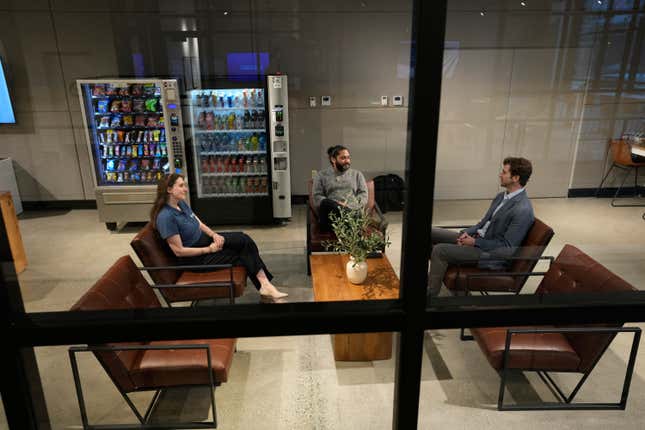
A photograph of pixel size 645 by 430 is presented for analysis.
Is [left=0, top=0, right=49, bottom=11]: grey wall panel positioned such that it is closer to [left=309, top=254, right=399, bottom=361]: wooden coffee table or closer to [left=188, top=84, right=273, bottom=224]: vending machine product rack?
[left=188, top=84, right=273, bottom=224]: vending machine product rack

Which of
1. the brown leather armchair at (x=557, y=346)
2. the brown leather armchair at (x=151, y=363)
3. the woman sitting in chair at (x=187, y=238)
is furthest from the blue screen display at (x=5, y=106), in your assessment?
the brown leather armchair at (x=557, y=346)

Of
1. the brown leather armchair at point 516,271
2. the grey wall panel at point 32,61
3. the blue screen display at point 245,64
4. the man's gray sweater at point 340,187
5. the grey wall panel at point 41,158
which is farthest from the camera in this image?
the blue screen display at point 245,64

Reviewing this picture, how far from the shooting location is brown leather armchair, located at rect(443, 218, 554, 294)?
2154 millimetres

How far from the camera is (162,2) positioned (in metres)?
5.23

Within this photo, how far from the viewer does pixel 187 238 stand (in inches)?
121

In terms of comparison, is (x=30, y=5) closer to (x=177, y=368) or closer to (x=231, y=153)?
(x=231, y=153)

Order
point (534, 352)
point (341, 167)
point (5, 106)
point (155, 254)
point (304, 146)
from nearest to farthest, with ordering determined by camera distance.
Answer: point (534, 352) → point (155, 254) → point (341, 167) → point (5, 106) → point (304, 146)

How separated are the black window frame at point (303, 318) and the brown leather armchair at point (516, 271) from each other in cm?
59

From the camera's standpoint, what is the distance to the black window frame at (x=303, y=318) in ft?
3.97

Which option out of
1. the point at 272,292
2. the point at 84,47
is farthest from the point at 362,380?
the point at 84,47

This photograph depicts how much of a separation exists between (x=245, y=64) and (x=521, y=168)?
140 inches

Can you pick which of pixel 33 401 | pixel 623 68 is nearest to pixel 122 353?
pixel 33 401

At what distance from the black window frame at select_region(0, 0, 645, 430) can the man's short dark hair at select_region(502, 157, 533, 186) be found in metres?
1.56

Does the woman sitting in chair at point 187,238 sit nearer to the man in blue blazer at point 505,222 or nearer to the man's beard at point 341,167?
the man in blue blazer at point 505,222
